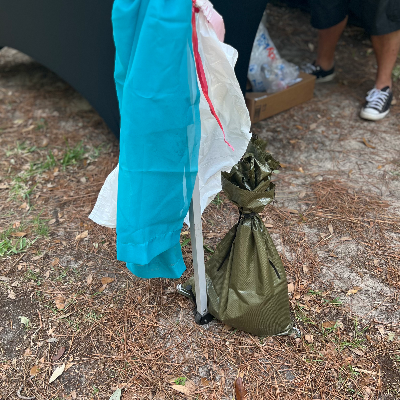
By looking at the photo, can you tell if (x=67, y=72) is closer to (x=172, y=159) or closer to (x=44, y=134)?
(x=44, y=134)

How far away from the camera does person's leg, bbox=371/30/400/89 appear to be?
3070 millimetres

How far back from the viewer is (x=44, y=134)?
326 cm

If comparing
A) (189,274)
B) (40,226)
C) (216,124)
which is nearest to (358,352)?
(189,274)

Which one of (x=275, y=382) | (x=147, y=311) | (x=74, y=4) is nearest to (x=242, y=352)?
(x=275, y=382)

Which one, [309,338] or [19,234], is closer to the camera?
[309,338]

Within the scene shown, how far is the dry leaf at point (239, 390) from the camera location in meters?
1.58

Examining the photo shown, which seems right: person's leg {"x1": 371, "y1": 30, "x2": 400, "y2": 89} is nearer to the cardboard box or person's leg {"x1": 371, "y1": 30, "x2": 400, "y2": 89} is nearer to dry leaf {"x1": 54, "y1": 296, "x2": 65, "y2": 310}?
the cardboard box

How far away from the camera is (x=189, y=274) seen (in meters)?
2.09

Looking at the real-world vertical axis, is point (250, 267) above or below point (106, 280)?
above

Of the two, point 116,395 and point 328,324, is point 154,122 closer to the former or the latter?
point 116,395

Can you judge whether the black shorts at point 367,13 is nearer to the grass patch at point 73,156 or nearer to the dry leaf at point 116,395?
→ the grass patch at point 73,156

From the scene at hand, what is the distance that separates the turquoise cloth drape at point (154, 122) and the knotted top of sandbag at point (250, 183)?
214 mm

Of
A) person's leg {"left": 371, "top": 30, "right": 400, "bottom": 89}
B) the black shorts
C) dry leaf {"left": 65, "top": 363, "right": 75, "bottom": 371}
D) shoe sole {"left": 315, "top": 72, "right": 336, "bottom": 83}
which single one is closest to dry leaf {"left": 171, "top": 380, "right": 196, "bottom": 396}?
dry leaf {"left": 65, "top": 363, "right": 75, "bottom": 371}

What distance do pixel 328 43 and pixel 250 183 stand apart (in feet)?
8.69
